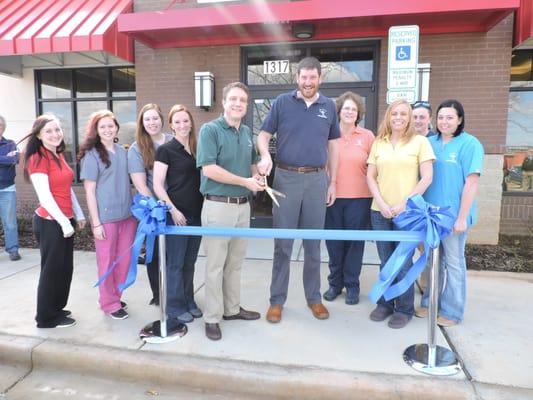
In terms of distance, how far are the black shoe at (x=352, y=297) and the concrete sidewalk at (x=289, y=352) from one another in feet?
0.23

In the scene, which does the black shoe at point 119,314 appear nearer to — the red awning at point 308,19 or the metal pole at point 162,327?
the metal pole at point 162,327

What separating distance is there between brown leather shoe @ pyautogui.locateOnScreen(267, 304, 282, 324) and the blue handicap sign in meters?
2.78

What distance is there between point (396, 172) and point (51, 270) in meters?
2.96

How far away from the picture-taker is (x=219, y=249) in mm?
3277

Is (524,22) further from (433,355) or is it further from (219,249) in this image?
(219,249)

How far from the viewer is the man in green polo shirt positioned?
310 centimetres

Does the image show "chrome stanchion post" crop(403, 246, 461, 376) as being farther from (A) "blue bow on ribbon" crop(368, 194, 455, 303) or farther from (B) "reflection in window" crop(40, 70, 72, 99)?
(B) "reflection in window" crop(40, 70, 72, 99)

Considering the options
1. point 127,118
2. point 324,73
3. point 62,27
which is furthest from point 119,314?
point 127,118

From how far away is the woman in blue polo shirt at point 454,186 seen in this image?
3.30 m

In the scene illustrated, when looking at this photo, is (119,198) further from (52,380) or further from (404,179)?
(404,179)

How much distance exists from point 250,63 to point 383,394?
19.0 feet

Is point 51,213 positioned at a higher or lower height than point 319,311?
higher

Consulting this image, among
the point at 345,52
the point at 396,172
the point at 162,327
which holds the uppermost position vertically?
the point at 345,52

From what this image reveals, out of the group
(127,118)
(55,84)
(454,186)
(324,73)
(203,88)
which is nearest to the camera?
(454,186)
